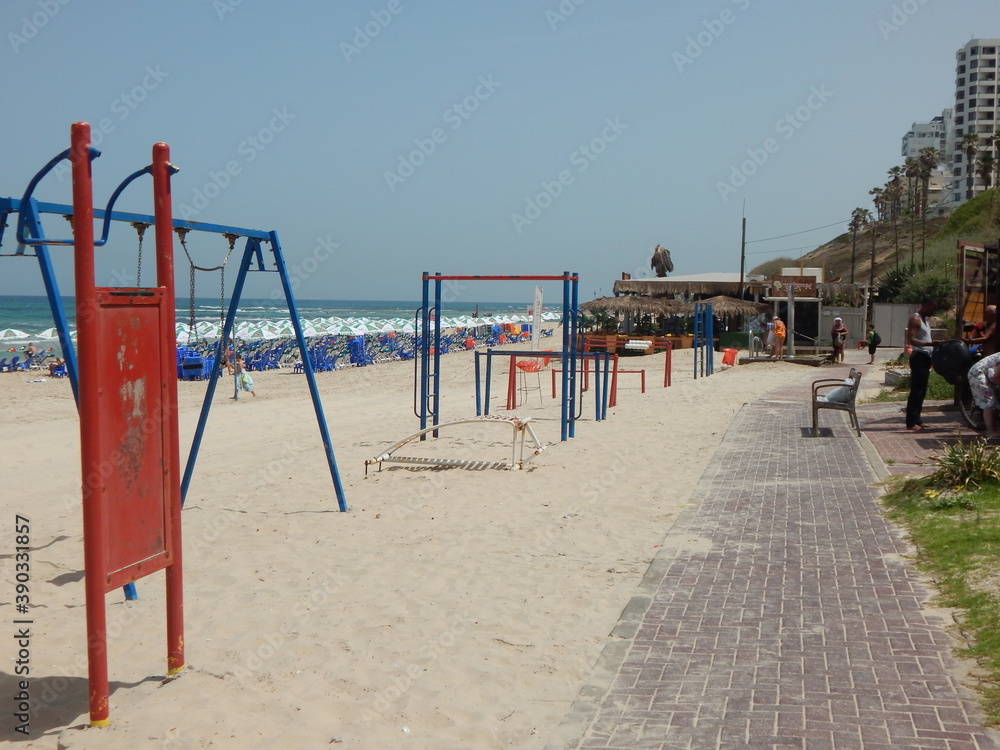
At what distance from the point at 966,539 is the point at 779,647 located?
2214 millimetres

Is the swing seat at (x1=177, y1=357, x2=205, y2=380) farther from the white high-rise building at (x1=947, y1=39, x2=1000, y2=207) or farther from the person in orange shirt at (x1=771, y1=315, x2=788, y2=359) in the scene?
the white high-rise building at (x1=947, y1=39, x2=1000, y2=207)

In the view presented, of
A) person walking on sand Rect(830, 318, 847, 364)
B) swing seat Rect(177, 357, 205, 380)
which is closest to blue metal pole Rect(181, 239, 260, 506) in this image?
swing seat Rect(177, 357, 205, 380)

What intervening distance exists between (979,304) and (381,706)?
12.2 metres

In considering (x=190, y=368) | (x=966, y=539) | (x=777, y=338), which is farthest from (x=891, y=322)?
(x=966, y=539)

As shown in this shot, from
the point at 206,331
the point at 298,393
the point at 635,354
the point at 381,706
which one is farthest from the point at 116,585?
the point at 206,331

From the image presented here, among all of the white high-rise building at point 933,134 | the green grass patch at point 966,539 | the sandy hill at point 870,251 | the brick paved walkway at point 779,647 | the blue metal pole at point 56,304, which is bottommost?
the brick paved walkway at point 779,647

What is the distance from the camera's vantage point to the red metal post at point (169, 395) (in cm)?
413

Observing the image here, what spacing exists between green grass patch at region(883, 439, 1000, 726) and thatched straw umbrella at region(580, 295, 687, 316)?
28082 mm

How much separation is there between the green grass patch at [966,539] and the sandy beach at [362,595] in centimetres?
171

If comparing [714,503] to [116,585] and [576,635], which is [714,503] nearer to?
[576,635]

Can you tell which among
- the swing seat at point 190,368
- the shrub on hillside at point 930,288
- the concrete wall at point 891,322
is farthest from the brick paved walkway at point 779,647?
the shrub on hillside at point 930,288

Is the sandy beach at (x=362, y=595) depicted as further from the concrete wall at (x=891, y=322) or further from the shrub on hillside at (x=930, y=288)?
A: the shrub on hillside at (x=930, y=288)

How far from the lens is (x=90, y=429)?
145 inches

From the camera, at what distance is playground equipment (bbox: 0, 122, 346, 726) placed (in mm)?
3680
